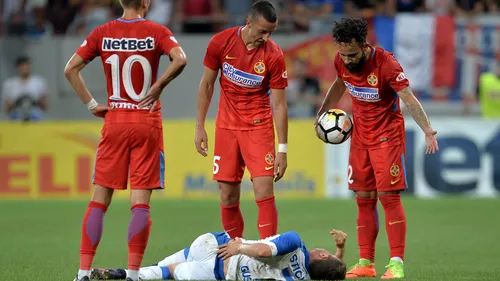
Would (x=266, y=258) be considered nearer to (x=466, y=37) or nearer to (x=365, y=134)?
(x=365, y=134)

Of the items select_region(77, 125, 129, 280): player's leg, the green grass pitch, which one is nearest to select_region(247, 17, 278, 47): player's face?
select_region(77, 125, 129, 280): player's leg

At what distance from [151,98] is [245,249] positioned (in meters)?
1.38

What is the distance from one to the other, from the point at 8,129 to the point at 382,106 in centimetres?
1031

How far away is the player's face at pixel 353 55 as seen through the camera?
8625 mm

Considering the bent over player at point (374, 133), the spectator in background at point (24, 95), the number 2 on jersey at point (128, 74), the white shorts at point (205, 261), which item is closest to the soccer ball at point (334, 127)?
the bent over player at point (374, 133)

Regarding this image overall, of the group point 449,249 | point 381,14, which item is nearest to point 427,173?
point 381,14

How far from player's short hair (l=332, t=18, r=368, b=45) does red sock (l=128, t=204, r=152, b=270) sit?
2253 mm

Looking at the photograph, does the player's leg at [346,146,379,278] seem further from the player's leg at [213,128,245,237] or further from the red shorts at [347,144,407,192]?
the player's leg at [213,128,245,237]

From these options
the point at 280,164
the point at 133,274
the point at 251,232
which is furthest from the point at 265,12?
the point at 251,232

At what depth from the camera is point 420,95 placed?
19.3 metres

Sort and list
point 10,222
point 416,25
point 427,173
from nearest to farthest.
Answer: point 10,222 < point 427,173 < point 416,25

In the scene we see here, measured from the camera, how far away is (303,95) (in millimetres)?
18969

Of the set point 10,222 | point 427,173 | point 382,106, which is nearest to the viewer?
point 382,106

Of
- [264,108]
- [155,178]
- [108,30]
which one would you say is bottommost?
[155,178]
